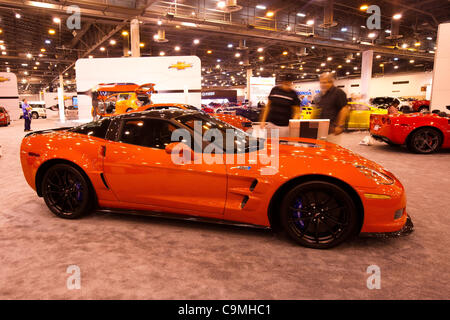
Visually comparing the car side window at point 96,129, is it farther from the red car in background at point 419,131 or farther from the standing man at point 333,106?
the red car in background at point 419,131

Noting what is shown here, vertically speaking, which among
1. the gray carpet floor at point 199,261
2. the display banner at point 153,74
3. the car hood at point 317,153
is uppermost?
the display banner at point 153,74

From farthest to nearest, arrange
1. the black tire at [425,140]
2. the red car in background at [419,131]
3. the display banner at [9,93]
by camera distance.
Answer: the display banner at [9,93] → the black tire at [425,140] → the red car in background at [419,131]

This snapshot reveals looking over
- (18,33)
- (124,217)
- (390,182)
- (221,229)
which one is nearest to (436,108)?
(390,182)

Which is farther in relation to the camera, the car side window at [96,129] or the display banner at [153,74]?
the display banner at [153,74]

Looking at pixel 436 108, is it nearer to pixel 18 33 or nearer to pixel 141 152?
pixel 141 152

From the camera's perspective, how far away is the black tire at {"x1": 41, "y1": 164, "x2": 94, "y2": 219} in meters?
3.01

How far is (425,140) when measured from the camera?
6781 millimetres

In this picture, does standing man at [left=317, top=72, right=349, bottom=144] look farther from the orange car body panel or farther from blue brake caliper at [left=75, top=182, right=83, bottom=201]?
blue brake caliper at [left=75, top=182, right=83, bottom=201]

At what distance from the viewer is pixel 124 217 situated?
10.6ft

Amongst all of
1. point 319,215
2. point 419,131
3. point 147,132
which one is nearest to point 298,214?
point 319,215

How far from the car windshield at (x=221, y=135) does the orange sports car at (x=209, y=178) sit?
12 mm

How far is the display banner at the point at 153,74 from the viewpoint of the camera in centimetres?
1260

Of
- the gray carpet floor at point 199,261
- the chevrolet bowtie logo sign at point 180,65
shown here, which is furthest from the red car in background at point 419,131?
the chevrolet bowtie logo sign at point 180,65
